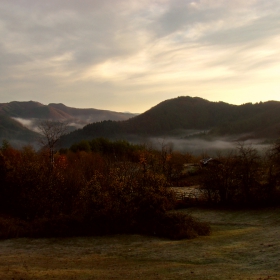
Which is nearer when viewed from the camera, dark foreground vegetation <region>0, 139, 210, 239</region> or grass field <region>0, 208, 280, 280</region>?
grass field <region>0, 208, 280, 280</region>

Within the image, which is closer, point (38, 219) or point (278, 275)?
point (278, 275)

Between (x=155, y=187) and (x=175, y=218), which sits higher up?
(x=155, y=187)

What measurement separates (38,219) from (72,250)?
9696 millimetres

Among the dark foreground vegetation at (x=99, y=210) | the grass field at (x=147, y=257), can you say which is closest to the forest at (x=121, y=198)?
the dark foreground vegetation at (x=99, y=210)

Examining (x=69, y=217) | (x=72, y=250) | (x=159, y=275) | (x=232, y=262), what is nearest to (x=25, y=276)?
(x=159, y=275)

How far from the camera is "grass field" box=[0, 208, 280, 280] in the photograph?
18250mm

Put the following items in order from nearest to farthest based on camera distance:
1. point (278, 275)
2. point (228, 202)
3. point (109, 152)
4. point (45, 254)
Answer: point (278, 275) < point (45, 254) < point (228, 202) < point (109, 152)

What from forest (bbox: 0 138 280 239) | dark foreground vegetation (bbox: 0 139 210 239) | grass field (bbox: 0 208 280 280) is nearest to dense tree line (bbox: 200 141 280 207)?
forest (bbox: 0 138 280 239)

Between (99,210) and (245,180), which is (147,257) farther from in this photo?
(245,180)

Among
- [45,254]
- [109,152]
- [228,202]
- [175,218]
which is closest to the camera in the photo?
[45,254]

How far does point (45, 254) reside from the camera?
25750mm

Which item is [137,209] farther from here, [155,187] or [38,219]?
[38,219]

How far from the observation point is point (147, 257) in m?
23.7

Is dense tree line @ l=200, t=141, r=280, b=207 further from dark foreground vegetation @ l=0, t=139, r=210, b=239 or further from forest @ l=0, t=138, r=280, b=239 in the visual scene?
dark foreground vegetation @ l=0, t=139, r=210, b=239
